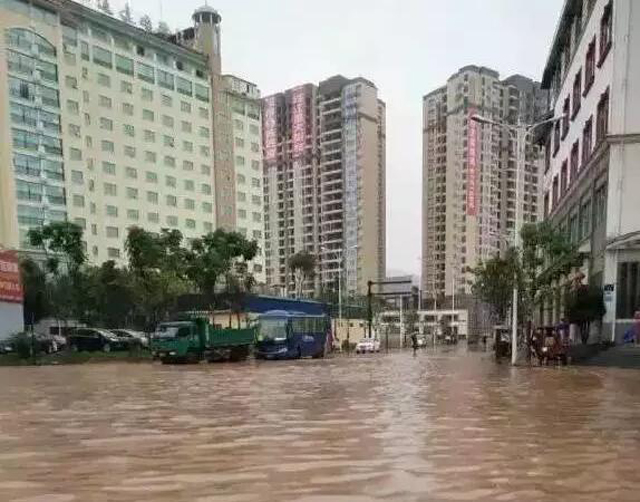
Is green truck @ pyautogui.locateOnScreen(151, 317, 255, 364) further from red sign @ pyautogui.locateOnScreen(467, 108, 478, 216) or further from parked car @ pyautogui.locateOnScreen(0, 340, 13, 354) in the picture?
red sign @ pyautogui.locateOnScreen(467, 108, 478, 216)

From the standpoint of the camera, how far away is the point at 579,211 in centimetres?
2892

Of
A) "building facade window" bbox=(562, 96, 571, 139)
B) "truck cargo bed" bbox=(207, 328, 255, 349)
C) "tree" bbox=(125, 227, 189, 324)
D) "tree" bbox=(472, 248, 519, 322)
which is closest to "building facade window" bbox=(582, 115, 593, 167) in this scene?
"building facade window" bbox=(562, 96, 571, 139)

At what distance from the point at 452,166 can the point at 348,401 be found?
5586 cm

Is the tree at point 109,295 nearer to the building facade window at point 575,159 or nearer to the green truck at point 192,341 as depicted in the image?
the green truck at point 192,341

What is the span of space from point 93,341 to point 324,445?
3249 centimetres

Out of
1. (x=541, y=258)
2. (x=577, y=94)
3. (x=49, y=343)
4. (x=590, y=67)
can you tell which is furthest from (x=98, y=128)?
(x=541, y=258)

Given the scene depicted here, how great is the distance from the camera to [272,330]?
3078cm

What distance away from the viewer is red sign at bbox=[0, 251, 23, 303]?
31.3m

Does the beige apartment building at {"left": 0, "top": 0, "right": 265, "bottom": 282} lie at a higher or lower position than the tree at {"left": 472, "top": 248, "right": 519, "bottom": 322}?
higher

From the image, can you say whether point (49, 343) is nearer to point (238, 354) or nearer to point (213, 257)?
point (213, 257)

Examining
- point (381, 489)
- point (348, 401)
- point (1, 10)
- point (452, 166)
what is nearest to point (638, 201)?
→ point (348, 401)

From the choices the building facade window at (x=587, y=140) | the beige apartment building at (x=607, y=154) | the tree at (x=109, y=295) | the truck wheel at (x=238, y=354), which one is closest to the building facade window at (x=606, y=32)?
the beige apartment building at (x=607, y=154)

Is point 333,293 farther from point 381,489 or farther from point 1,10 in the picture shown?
point 381,489

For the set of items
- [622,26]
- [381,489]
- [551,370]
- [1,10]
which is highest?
[1,10]
